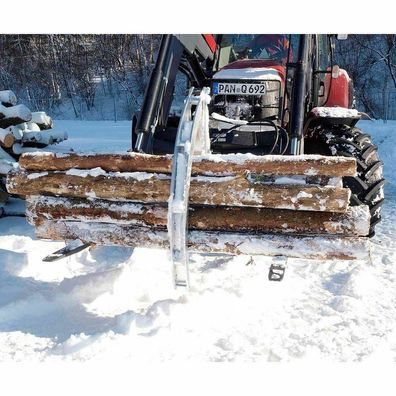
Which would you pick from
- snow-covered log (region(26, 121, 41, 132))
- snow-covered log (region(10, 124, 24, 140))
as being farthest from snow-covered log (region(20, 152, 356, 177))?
snow-covered log (region(26, 121, 41, 132))

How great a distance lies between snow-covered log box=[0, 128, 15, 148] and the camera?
644cm

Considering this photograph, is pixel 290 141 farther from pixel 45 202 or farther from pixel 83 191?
pixel 45 202

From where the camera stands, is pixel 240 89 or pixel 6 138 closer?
pixel 240 89

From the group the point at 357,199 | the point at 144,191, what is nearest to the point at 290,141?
the point at 357,199

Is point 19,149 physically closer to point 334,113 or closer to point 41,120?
point 41,120

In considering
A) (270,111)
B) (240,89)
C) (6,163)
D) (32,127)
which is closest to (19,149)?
(6,163)

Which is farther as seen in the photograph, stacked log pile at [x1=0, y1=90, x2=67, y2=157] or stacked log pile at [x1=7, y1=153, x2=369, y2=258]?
stacked log pile at [x1=0, y1=90, x2=67, y2=157]

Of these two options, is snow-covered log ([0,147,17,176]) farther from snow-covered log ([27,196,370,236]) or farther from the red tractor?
snow-covered log ([27,196,370,236])

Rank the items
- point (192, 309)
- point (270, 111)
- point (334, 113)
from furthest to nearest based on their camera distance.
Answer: point (270, 111), point (334, 113), point (192, 309)

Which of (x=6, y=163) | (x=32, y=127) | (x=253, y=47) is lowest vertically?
(x=6, y=163)

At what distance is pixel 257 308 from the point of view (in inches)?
130

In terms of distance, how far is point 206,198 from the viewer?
309 centimetres

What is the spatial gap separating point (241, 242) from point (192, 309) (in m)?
0.55
